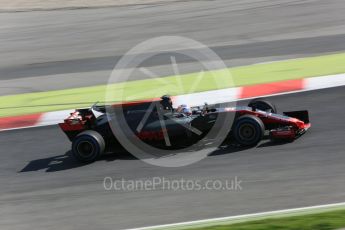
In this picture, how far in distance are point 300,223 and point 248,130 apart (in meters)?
3.49

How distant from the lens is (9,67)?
2036 cm

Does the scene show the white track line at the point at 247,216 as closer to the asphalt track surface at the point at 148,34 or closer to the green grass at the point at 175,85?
the green grass at the point at 175,85

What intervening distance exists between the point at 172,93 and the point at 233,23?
8877 mm

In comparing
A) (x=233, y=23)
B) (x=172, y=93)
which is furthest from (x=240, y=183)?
(x=233, y=23)

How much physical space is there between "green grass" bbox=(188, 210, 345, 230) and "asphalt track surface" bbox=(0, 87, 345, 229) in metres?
0.99

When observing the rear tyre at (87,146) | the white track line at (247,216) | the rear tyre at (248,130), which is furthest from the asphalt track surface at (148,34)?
the white track line at (247,216)

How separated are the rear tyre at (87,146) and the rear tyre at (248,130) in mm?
2196

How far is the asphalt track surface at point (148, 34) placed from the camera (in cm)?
1834

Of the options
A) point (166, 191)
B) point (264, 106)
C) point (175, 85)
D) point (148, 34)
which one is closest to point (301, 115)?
point (264, 106)

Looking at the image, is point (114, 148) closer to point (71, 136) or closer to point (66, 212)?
point (71, 136)

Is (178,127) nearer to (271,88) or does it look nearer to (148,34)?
(271,88)

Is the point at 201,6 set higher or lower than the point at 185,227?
higher

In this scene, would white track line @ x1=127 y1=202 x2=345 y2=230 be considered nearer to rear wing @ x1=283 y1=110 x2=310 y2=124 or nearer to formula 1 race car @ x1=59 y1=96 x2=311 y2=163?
formula 1 race car @ x1=59 y1=96 x2=311 y2=163

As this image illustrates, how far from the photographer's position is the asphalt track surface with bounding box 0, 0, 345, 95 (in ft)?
60.2
